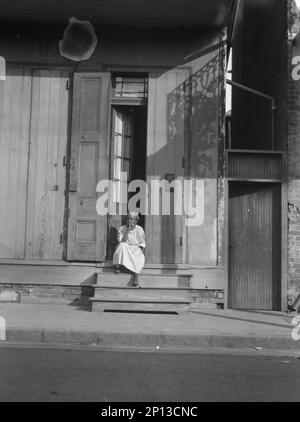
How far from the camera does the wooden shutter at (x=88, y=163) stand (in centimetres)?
965

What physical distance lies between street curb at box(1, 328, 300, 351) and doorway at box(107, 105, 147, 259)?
292cm

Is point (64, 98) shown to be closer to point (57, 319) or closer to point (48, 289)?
point (48, 289)

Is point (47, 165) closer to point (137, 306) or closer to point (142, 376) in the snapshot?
point (137, 306)

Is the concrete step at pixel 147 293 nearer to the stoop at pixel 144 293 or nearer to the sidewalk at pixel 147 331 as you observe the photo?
the stoop at pixel 144 293

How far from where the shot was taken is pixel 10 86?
9.90 meters

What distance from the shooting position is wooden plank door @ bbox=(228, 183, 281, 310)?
9.71 m

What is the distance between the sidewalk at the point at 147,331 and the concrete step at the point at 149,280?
83 cm

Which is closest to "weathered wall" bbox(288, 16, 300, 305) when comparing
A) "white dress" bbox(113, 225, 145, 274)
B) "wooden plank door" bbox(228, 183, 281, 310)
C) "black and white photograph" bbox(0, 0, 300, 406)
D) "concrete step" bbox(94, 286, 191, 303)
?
"black and white photograph" bbox(0, 0, 300, 406)

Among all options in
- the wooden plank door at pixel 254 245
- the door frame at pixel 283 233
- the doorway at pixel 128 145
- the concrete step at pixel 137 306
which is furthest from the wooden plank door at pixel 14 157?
the wooden plank door at pixel 254 245

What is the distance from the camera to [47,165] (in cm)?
981

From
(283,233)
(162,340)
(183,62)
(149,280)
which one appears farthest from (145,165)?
(162,340)
